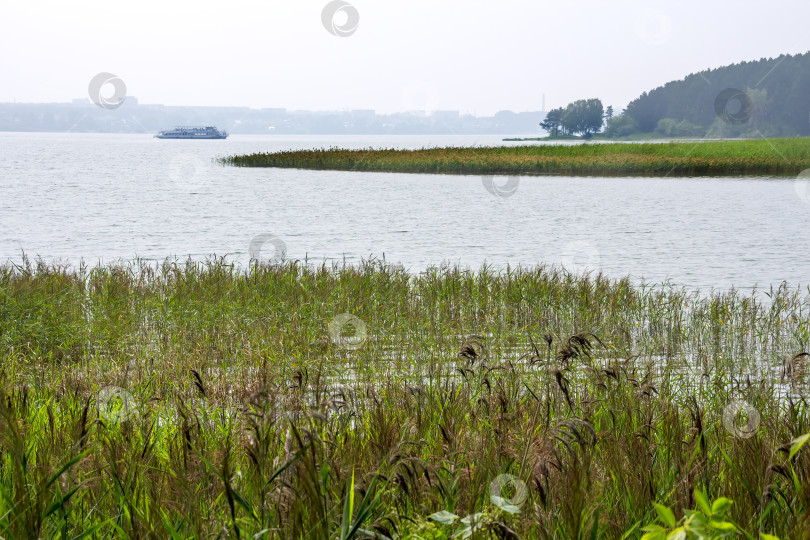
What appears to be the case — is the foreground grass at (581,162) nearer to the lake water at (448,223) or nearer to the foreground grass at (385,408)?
the lake water at (448,223)

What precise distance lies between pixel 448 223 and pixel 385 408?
26.1m

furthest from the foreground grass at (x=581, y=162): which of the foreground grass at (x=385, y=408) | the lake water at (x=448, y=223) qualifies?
the foreground grass at (x=385, y=408)

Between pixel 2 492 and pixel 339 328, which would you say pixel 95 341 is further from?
pixel 2 492

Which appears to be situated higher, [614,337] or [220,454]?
[220,454]

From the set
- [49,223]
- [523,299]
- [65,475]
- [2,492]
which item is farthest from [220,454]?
[49,223]

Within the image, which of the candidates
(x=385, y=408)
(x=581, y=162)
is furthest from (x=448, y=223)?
(x=581, y=162)

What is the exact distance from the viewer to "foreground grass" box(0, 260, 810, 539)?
2941 millimetres

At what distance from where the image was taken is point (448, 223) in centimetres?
3136

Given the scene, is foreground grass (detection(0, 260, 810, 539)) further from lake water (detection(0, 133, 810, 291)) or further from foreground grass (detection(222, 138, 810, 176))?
foreground grass (detection(222, 138, 810, 176))

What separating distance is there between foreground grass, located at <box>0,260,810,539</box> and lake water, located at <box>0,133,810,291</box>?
200 inches

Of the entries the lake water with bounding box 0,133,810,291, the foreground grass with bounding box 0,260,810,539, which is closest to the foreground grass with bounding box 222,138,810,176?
the lake water with bounding box 0,133,810,291

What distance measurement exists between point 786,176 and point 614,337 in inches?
2003

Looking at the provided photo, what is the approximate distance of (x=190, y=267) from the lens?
13570mm

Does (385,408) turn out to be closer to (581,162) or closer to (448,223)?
(448,223)
